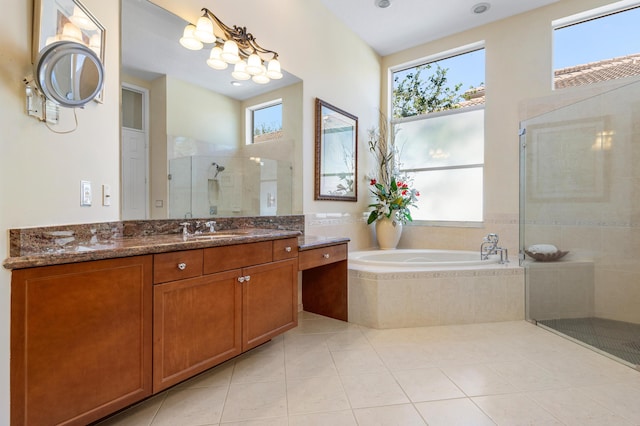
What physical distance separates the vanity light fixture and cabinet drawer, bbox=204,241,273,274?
1374 millimetres

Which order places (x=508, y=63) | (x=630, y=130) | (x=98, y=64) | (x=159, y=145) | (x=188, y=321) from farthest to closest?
1. (x=508, y=63)
2. (x=630, y=130)
3. (x=159, y=145)
4. (x=188, y=321)
5. (x=98, y=64)

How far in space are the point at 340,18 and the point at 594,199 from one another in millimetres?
3027

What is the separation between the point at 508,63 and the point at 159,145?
363 cm

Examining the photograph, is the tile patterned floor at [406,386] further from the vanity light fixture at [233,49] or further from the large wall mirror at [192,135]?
the vanity light fixture at [233,49]

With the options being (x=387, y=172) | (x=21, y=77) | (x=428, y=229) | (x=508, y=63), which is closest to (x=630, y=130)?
(x=508, y=63)

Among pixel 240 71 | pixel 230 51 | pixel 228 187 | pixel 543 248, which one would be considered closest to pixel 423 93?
pixel 543 248

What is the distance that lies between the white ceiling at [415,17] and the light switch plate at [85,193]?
9.26ft

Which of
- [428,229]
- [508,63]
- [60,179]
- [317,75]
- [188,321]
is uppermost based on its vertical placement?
[508,63]

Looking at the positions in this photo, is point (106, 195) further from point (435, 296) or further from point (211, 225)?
point (435, 296)

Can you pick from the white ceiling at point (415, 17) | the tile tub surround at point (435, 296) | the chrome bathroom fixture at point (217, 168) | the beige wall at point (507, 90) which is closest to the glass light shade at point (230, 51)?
the chrome bathroom fixture at point (217, 168)

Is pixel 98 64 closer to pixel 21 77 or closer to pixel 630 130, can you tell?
pixel 21 77

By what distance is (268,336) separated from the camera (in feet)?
6.35

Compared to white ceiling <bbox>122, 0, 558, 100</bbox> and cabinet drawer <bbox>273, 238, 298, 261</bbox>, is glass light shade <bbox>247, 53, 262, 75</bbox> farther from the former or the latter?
cabinet drawer <bbox>273, 238, 298, 261</bbox>

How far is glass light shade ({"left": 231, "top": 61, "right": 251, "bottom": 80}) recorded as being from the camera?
231cm
